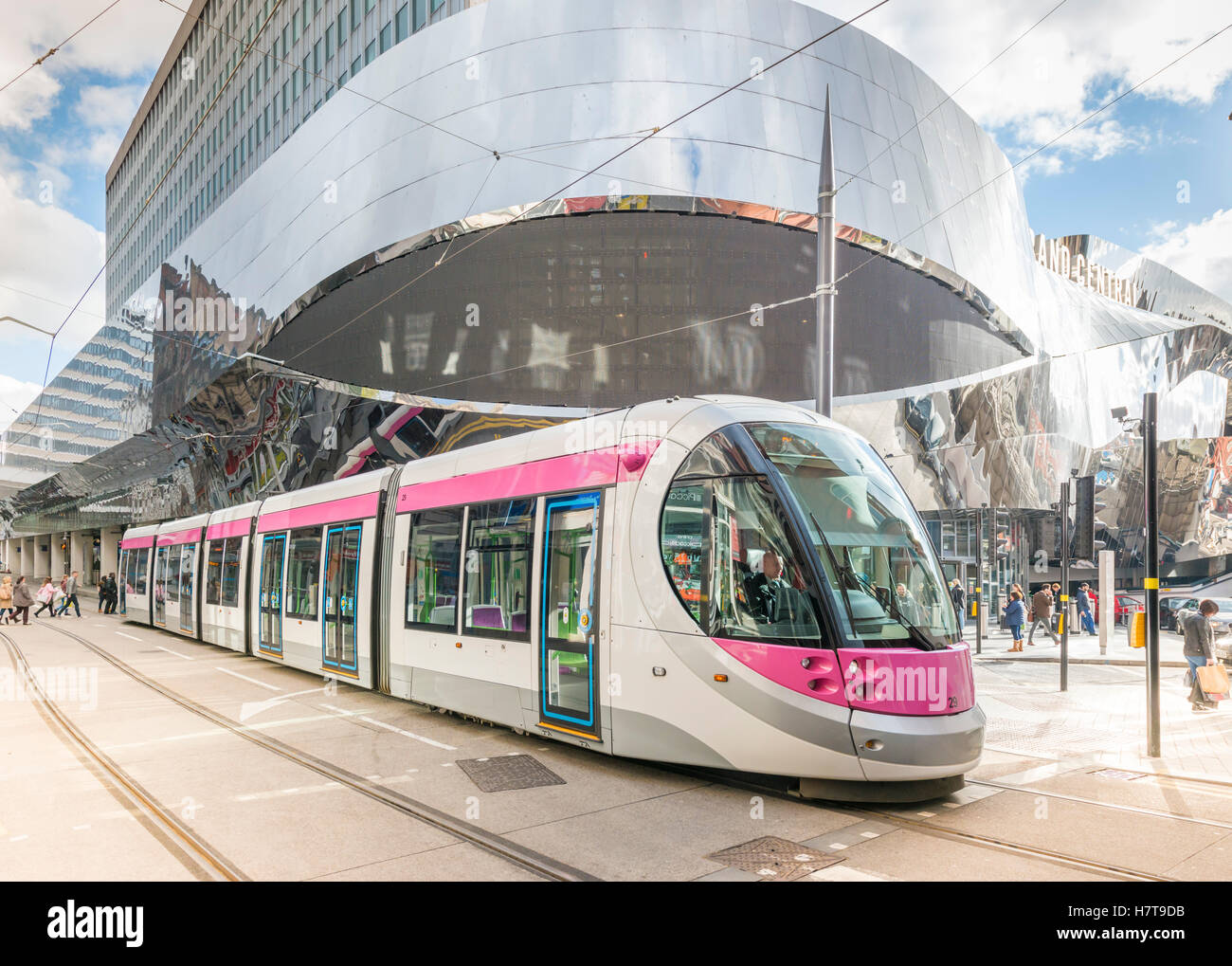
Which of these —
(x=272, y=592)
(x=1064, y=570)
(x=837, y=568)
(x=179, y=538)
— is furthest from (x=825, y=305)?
(x=179, y=538)

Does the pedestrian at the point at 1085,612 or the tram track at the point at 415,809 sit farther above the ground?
the tram track at the point at 415,809

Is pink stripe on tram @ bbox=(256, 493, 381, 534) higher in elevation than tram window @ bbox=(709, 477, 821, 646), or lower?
higher

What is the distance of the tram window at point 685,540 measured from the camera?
22.5ft

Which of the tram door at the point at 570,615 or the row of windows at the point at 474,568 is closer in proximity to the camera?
the tram door at the point at 570,615

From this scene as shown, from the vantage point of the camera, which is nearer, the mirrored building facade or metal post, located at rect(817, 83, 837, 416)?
metal post, located at rect(817, 83, 837, 416)

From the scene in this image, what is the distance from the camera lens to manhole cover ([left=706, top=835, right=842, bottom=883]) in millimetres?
5047

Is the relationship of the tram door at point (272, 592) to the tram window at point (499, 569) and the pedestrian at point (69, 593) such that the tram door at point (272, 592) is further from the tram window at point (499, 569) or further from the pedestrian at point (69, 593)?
the pedestrian at point (69, 593)

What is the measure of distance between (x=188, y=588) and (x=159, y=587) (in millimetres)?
3782

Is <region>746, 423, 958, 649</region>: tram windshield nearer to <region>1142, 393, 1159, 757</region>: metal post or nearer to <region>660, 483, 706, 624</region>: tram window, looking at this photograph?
<region>660, 483, 706, 624</region>: tram window

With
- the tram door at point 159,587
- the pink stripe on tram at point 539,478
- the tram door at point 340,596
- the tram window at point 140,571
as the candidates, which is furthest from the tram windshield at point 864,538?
the tram window at point 140,571

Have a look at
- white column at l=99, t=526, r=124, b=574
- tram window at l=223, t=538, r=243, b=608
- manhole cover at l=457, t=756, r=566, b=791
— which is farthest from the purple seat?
white column at l=99, t=526, r=124, b=574

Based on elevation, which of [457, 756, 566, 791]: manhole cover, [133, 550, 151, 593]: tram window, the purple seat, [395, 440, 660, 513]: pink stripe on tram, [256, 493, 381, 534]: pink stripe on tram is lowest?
[457, 756, 566, 791]: manhole cover

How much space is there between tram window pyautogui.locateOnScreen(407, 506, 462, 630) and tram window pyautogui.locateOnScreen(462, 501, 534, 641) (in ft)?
1.05

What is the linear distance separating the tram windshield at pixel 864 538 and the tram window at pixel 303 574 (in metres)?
8.46
